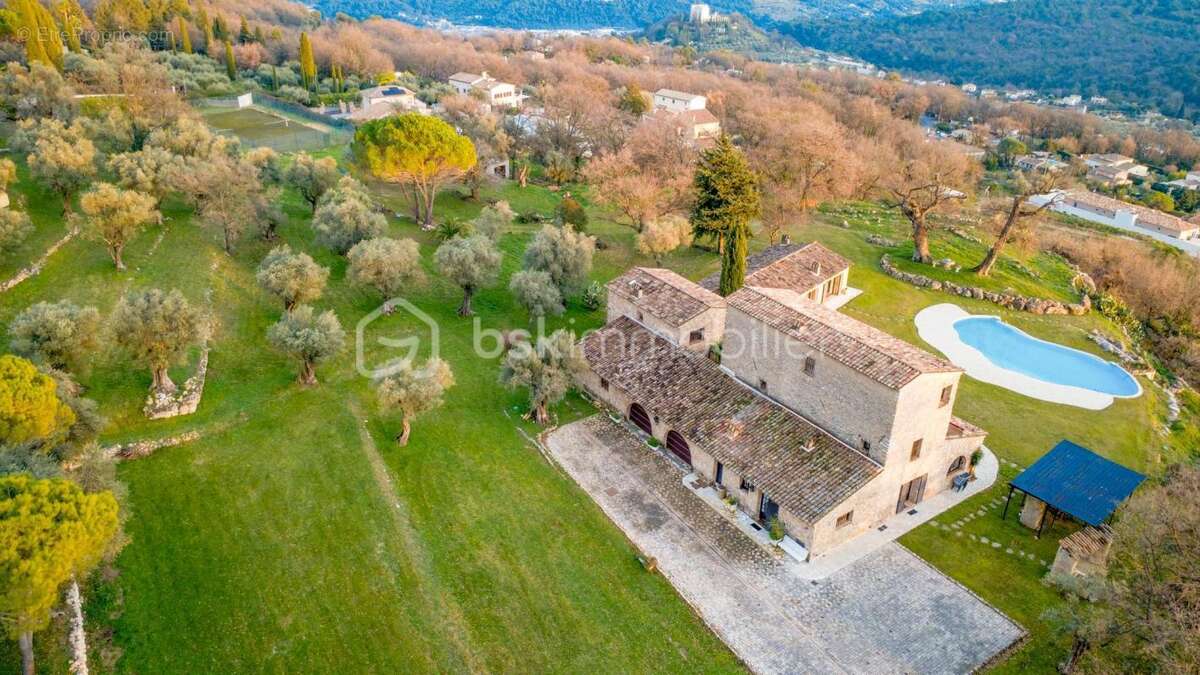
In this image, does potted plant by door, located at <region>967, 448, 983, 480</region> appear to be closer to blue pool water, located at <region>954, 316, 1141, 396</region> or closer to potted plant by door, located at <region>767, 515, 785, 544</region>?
potted plant by door, located at <region>767, 515, 785, 544</region>

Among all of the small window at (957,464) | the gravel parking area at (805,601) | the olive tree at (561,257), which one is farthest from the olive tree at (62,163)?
the small window at (957,464)

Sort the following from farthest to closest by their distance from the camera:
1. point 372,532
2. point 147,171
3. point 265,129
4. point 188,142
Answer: point 265,129 < point 188,142 < point 147,171 < point 372,532

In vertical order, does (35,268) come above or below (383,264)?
below

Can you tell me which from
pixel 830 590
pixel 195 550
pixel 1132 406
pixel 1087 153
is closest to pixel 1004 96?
pixel 1087 153

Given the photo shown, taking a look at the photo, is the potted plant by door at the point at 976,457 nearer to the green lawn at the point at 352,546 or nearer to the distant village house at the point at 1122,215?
the green lawn at the point at 352,546

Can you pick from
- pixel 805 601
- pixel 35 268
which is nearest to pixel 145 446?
pixel 35 268

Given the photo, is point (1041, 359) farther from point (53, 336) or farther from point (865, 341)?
point (53, 336)

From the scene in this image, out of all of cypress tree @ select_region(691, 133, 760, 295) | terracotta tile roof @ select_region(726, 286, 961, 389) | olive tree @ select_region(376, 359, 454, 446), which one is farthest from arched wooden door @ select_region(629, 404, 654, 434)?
cypress tree @ select_region(691, 133, 760, 295)
